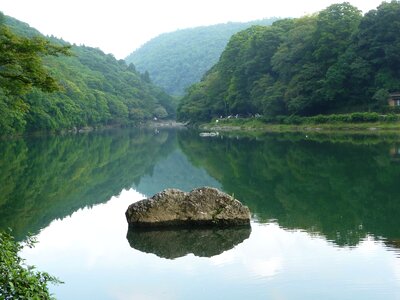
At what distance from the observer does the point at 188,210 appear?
1505cm

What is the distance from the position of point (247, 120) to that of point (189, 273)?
75.0 m

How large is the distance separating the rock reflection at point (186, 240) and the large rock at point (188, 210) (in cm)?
28

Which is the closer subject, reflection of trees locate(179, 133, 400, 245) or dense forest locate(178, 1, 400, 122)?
reflection of trees locate(179, 133, 400, 245)

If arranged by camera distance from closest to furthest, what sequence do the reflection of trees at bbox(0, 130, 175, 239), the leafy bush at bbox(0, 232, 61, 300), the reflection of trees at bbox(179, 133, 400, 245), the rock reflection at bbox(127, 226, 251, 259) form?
the leafy bush at bbox(0, 232, 61, 300) < the rock reflection at bbox(127, 226, 251, 259) < the reflection of trees at bbox(179, 133, 400, 245) < the reflection of trees at bbox(0, 130, 175, 239)

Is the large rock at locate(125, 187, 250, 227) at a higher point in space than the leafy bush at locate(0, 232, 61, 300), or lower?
lower

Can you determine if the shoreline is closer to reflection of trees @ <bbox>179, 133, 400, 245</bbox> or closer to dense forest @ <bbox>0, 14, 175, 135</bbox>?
reflection of trees @ <bbox>179, 133, 400, 245</bbox>

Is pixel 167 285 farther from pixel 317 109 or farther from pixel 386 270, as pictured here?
pixel 317 109

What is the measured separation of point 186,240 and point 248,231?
1.99m

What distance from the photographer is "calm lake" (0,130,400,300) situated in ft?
33.8

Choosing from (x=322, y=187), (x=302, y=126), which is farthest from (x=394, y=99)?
(x=322, y=187)

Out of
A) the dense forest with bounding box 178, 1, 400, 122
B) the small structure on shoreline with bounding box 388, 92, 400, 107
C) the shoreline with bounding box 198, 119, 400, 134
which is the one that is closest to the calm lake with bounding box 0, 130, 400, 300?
the shoreline with bounding box 198, 119, 400, 134

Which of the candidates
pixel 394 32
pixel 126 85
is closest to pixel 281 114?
pixel 394 32

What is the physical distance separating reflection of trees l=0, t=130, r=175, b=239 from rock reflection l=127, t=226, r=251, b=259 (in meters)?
3.56

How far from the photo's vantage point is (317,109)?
72750 mm
